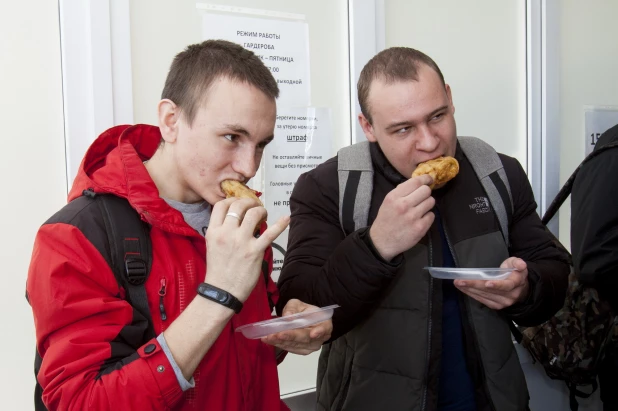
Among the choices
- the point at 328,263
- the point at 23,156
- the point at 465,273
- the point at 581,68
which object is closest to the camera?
the point at 465,273

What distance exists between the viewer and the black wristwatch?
115 cm

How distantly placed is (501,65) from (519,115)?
1.17 ft

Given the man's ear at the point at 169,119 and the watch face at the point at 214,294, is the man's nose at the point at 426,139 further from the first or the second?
the watch face at the point at 214,294

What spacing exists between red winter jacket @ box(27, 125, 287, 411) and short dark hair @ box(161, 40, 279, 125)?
0.67 feet

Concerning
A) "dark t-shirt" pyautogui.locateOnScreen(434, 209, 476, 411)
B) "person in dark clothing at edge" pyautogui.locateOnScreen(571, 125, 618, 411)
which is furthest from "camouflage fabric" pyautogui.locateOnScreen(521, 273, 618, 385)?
"dark t-shirt" pyautogui.locateOnScreen(434, 209, 476, 411)

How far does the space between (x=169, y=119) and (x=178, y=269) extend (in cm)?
43

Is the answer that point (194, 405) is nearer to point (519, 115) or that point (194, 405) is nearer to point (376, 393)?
point (376, 393)

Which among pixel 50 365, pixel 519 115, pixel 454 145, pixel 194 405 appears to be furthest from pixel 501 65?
pixel 50 365

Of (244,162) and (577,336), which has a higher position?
(244,162)

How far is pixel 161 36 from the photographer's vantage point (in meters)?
2.15

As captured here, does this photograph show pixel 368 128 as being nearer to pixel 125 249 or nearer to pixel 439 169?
pixel 439 169

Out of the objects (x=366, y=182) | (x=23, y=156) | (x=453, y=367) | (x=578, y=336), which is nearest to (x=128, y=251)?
(x=366, y=182)

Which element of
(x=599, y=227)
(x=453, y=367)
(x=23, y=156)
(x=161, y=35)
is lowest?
(x=453, y=367)

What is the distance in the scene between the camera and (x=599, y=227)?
84.0 inches
